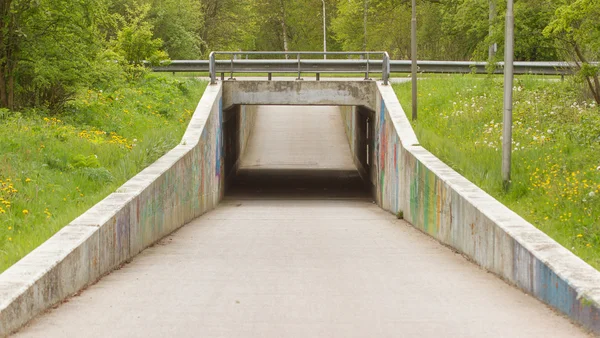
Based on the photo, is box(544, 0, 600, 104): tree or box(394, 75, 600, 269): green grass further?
box(544, 0, 600, 104): tree

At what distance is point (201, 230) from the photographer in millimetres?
15969

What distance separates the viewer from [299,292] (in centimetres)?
862

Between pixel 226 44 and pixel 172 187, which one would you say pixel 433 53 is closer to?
pixel 226 44

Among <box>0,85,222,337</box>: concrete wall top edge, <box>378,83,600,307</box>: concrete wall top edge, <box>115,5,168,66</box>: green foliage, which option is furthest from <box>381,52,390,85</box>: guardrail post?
<box>0,85,222,337</box>: concrete wall top edge

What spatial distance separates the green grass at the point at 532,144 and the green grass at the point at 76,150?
20.2 feet

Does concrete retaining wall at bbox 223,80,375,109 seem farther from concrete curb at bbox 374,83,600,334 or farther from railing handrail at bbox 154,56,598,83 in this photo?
concrete curb at bbox 374,83,600,334

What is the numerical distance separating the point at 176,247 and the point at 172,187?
9.89ft

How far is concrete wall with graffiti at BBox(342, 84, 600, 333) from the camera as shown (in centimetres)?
741

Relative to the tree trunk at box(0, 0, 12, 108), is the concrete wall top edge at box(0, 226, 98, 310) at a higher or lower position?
lower

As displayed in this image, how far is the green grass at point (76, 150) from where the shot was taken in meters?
11.6

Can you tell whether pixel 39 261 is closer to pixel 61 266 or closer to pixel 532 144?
pixel 61 266

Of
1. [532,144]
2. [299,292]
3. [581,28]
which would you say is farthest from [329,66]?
[299,292]

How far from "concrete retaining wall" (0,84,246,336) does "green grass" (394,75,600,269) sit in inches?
202

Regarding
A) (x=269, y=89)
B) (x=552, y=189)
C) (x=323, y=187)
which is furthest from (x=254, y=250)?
(x=323, y=187)
